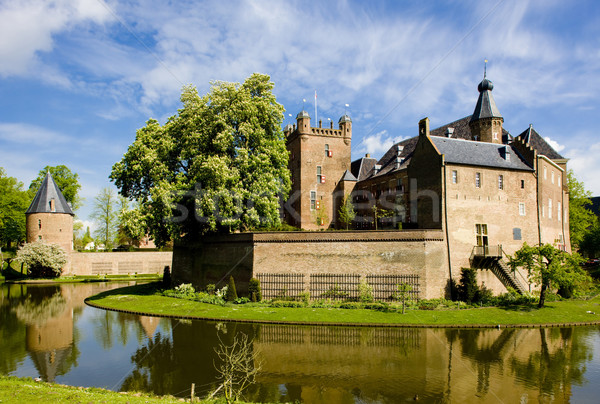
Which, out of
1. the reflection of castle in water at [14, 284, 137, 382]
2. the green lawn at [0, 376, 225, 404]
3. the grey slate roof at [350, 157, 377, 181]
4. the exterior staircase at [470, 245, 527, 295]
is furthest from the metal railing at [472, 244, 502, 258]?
the green lawn at [0, 376, 225, 404]

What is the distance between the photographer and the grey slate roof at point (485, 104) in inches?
1523

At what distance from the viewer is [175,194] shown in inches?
1252

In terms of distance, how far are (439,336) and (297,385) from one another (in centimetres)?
986

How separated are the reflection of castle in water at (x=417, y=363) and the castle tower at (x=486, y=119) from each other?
69.1 feet

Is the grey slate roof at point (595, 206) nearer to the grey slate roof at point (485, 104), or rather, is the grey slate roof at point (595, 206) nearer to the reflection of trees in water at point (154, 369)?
the grey slate roof at point (485, 104)

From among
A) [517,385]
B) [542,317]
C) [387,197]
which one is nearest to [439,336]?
[517,385]

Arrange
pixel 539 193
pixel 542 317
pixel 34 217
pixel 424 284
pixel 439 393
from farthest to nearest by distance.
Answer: pixel 34 217
pixel 539 193
pixel 424 284
pixel 542 317
pixel 439 393

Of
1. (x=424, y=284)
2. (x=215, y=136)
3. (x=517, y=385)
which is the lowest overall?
(x=517, y=385)

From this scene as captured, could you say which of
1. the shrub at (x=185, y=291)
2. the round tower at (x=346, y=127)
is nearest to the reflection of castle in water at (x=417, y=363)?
the shrub at (x=185, y=291)

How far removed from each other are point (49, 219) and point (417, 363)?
48.5m

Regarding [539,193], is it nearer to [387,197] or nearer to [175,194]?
[387,197]

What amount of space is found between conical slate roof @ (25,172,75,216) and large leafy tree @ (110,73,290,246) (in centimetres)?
2017

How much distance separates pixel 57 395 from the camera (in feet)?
38.0

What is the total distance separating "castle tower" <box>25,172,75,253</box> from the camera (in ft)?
163
